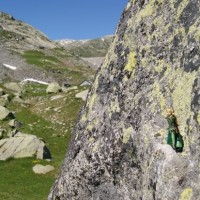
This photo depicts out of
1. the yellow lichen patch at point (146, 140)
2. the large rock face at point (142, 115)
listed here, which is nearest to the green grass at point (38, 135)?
the large rock face at point (142, 115)

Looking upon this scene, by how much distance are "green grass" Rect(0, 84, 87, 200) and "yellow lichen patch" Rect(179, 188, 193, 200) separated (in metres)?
25.7

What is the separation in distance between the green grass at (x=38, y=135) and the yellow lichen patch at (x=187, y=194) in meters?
25.7

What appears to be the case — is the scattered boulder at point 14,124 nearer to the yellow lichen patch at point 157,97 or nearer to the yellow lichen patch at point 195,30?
the yellow lichen patch at point 157,97

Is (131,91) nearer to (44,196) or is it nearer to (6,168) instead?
(44,196)

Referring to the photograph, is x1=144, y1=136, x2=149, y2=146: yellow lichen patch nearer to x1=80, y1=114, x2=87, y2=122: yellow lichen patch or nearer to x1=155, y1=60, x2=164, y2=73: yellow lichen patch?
x1=155, y1=60, x2=164, y2=73: yellow lichen patch

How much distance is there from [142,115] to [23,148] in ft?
118

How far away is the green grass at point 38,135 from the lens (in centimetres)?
3559

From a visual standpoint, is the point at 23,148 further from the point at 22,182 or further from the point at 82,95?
the point at 82,95

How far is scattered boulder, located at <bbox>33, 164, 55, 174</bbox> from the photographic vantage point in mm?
40438

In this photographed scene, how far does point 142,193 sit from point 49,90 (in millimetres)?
77830

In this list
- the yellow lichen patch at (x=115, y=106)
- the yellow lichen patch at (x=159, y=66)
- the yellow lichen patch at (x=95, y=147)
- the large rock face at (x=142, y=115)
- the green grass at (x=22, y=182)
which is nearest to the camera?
the large rock face at (x=142, y=115)

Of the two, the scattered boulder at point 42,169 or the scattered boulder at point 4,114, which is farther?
the scattered boulder at point 4,114

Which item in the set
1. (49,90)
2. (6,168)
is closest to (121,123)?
(6,168)

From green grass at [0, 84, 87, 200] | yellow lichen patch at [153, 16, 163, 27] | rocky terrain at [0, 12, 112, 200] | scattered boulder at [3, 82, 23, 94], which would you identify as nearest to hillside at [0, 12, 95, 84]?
rocky terrain at [0, 12, 112, 200]
